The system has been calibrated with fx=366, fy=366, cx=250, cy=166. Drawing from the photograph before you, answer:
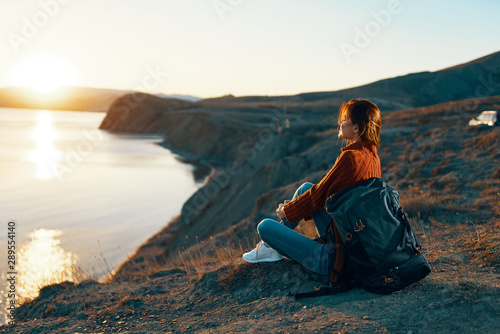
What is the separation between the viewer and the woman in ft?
9.41

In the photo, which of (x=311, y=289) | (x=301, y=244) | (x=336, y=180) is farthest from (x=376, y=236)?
(x=311, y=289)

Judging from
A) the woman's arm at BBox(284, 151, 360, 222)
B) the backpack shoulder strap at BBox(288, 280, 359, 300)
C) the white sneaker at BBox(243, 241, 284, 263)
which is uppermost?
the woman's arm at BBox(284, 151, 360, 222)

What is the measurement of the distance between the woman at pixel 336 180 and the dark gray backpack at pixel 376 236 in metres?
0.13

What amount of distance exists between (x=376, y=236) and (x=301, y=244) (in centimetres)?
79

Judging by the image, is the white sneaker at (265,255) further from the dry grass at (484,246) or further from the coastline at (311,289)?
the dry grass at (484,246)

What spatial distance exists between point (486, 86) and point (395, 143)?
78143mm

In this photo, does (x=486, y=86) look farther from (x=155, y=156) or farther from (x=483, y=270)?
(x=483, y=270)

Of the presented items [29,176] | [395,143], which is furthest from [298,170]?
[29,176]

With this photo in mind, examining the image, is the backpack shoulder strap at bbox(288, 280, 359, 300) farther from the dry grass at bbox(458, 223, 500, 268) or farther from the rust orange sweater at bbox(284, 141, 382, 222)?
the dry grass at bbox(458, 223, 500, 268)

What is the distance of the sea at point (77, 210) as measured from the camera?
13211mm

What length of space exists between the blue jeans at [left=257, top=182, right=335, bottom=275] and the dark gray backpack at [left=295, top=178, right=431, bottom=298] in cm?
25

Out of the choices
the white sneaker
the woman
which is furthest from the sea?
the woman

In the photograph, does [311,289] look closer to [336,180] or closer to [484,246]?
[336,180]

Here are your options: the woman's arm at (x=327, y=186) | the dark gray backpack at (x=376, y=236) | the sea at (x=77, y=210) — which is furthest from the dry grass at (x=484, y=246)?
the sea at (x=77, y=210)
